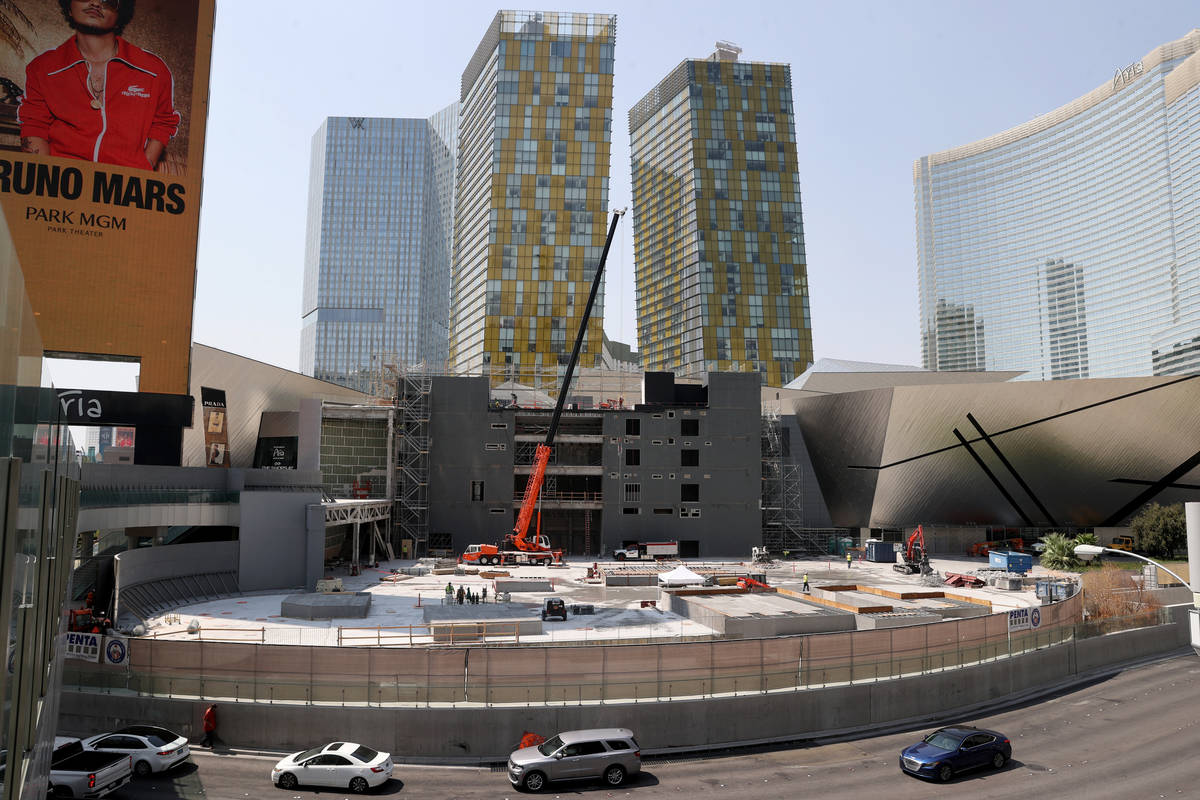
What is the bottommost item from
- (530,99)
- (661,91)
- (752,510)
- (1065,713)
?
(1065,713)

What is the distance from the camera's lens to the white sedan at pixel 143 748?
2180cm

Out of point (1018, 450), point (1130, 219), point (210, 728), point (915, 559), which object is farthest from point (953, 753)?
point (1130, 219)

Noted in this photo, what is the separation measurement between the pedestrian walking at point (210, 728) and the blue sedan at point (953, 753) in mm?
19880

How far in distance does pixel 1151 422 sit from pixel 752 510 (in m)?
34.3

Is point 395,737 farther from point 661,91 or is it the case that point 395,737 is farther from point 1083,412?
point 661,91

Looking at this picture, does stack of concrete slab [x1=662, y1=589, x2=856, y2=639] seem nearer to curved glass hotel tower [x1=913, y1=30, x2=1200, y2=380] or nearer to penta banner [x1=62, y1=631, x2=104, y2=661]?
penta banner [x1=62, y1=631, x2=104, y2=661]

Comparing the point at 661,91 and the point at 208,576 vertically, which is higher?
the point at 661,91

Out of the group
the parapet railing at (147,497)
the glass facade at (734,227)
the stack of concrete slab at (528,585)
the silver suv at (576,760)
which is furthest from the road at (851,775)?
the glass facade at (734,227)

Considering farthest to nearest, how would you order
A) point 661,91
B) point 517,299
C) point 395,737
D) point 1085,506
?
point 661,91 → point 517,299 → point 1085,506 → point 395,737

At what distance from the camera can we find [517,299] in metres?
120

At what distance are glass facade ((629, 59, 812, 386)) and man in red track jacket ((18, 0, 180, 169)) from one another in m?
96.1

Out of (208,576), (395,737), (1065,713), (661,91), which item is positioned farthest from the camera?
(661,91)

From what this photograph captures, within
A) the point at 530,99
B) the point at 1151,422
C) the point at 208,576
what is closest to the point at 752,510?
the point at 1151,422

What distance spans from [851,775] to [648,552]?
49.7 metres
